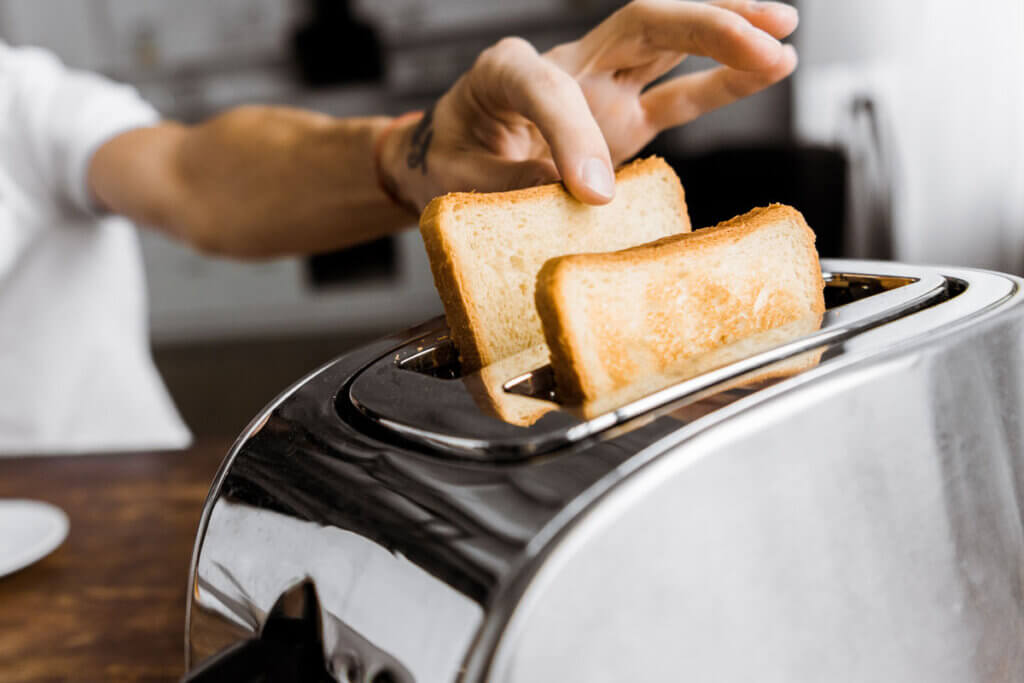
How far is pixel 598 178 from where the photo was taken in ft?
1.39

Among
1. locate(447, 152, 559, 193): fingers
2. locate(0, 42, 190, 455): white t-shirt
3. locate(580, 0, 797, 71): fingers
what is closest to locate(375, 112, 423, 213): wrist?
locate(447, 152, 559, 193): fingers

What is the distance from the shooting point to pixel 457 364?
45cm

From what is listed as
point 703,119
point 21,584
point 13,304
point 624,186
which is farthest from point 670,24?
point 703,119

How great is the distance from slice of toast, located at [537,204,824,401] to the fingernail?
48mm

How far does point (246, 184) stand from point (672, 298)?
85 centimetres

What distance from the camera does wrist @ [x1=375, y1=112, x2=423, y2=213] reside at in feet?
2.49

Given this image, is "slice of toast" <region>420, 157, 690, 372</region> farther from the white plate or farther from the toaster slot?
the white plate

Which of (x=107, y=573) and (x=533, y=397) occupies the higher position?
(x=533, y=397)

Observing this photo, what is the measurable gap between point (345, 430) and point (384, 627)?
0.29 feet

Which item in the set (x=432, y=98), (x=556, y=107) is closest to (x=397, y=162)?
(x=556, y=107)

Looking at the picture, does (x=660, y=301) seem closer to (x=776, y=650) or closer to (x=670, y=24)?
(x=776, y=650)

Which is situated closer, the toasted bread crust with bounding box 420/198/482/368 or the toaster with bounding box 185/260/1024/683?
the toaster with bounding box 185/260/1024/683

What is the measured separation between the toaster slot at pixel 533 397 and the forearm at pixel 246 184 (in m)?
0.60

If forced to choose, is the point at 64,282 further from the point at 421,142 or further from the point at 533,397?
the point at 533,397
